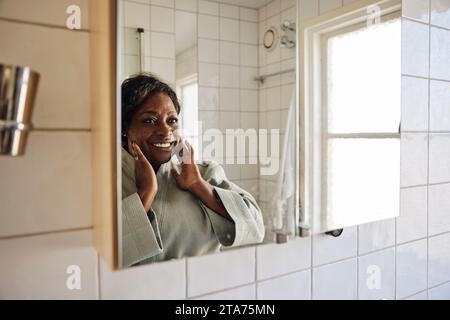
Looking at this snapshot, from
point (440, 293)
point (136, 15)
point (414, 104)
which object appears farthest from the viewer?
point (440, 293)

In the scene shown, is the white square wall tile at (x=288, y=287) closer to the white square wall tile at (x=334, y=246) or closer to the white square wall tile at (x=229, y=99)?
the white square wall tile at (x=334, y=246)

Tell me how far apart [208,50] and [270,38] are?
0.53ft

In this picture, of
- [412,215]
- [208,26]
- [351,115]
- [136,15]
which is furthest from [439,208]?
[136,15]

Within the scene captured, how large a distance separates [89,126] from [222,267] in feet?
1.31

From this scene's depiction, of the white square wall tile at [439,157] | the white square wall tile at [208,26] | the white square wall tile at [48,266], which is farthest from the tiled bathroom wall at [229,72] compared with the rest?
the white square wall tile at [439,157]

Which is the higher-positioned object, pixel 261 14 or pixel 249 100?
pixel 261 14

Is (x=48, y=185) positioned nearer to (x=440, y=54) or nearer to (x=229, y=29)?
(x=229, y=29)

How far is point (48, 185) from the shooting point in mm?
588

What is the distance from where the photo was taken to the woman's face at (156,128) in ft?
1.97

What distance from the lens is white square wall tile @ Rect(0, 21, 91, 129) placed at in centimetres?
56

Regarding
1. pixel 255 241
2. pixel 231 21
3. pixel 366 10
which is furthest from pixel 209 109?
pixel 366 10

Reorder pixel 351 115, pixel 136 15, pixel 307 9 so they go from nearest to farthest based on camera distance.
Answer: pixel 136 15 < pixel 307 9 < pixel 351 115

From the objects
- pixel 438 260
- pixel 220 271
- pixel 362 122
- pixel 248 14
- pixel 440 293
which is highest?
pixel 248 14

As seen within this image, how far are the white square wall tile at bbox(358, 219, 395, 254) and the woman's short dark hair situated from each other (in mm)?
647
